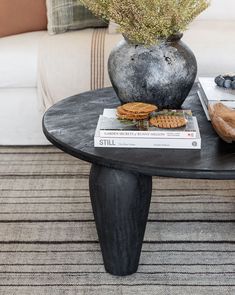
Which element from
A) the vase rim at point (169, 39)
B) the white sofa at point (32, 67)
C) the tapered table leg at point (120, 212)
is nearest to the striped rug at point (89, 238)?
the tapered table leg at point (120, 212)

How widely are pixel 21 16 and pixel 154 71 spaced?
1.33 metres

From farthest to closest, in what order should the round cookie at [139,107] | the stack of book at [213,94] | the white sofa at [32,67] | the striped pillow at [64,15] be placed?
the striped pillow at [64,15]
the white sofa at [32,67]
the stack of book at [213,94]
the round cookie at [139,107]

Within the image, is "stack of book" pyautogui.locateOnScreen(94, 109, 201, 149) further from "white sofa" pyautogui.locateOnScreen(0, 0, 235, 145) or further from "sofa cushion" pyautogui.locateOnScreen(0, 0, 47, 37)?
"sofa cushion" pyautogui.locateOnScreen(0, 0, 47, 37)

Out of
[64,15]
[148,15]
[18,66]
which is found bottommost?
[18,66]

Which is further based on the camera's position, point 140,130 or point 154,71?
point 154,71

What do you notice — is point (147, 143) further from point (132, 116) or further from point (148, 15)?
point (148, 15)

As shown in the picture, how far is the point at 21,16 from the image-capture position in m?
2.67

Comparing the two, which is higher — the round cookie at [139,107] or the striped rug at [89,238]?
the round cookie at [139,107]

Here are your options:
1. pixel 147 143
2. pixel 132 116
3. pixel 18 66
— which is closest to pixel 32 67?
pixel 18 66

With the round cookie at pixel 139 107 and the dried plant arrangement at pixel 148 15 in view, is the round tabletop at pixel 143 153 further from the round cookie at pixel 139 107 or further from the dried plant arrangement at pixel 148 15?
the dried plant arrangement at pixel 148 15

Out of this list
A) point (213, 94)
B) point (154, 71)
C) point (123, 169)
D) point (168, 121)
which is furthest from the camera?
point (213, 94)

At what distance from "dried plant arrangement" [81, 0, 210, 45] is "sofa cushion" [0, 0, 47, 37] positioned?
1.19 metres

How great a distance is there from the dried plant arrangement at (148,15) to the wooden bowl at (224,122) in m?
0.27

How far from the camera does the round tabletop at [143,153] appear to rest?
50.0 inches
